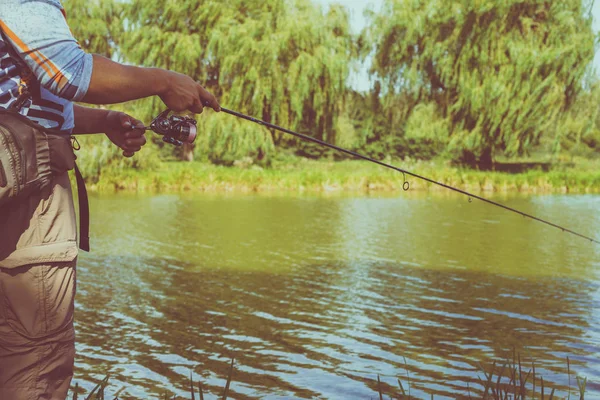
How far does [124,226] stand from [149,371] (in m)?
8.06

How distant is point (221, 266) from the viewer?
365 inches

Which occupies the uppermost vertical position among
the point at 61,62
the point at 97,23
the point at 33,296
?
the point at 97,23

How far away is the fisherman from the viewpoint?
191cm

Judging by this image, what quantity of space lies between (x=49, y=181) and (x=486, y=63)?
23.0m

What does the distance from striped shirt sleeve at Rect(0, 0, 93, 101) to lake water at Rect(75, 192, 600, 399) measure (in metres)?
2.38

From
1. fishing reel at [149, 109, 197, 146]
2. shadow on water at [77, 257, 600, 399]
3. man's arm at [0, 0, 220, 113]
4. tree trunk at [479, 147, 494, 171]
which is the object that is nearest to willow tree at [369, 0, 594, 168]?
tree trunk at [479, 147, 494, 171]

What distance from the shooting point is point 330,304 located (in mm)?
7125

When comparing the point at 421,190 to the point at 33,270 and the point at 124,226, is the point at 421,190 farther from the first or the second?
the point at 33,270

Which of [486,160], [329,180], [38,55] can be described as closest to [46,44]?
[38,55]

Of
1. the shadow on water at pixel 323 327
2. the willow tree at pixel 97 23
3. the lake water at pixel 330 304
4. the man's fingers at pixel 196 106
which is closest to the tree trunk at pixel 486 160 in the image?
the lake water at pixel 330 304

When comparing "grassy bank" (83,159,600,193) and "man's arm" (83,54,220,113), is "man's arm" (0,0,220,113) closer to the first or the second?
"man's arm" (83,54,220,113)

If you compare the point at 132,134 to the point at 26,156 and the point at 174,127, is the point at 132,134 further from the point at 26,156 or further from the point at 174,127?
the point at 26,156

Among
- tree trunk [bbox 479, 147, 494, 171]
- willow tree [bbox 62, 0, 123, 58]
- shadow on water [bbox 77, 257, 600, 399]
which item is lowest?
shadow on water [bbox 77, 257, 600, 399]

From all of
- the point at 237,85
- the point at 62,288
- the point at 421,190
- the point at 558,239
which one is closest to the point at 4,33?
the point at 62,288
